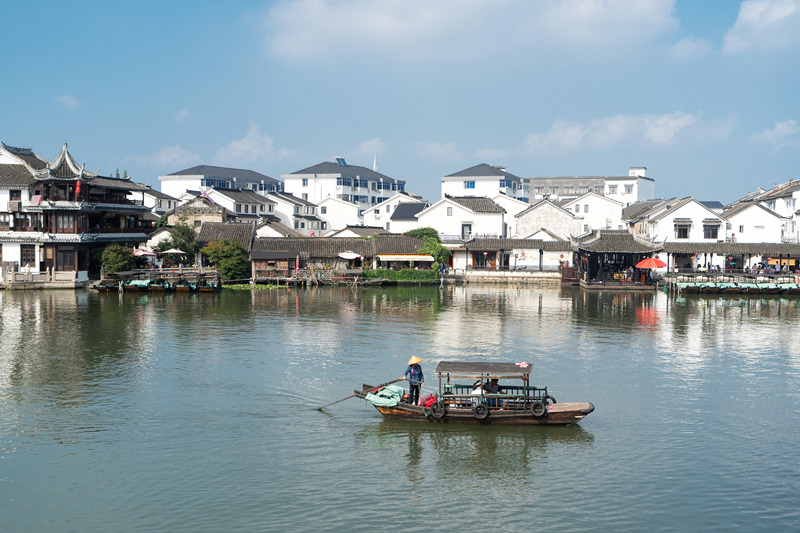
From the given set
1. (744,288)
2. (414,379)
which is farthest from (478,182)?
(414,379)

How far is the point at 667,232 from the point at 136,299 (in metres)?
50.3

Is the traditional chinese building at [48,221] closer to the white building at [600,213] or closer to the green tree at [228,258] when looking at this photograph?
the green tree at [228,258]

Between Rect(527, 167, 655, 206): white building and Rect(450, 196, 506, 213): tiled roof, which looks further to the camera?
Rect(527, 167, 655, 206): white building

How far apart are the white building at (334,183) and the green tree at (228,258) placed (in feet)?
172

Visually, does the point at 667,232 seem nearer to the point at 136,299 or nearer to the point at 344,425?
the point at 136,299

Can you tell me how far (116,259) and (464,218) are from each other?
36520 millimetres

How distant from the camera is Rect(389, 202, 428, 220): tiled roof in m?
81.8

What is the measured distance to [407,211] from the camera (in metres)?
83.8

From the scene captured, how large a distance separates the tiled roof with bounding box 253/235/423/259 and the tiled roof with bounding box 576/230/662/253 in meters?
16.4

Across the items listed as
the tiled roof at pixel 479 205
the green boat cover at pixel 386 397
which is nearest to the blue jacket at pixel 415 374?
the green boat cover at pixel 386 397

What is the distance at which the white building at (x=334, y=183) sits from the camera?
120m

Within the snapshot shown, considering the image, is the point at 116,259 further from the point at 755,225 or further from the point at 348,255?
the point at 755,225

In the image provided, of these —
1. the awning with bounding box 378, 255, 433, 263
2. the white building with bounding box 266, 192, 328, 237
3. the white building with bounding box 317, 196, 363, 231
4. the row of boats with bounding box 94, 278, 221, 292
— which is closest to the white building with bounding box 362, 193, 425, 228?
the white building with bounding box 317, 196, 363, 231

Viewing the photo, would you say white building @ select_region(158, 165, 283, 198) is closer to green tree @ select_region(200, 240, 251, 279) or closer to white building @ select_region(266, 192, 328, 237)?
white building @ select_region(266, 192, 328, 237)
